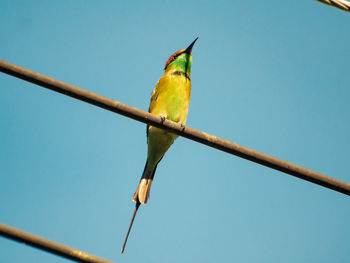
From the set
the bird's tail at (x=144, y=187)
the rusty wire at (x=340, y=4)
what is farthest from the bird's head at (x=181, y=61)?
the rusty wire at (x=340, y=4)

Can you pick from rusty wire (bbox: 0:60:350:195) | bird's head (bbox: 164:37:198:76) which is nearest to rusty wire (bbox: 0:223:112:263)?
rusty wire (bbox: 0:60:350:195)

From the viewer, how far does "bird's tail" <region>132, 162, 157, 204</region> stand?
2.77 m

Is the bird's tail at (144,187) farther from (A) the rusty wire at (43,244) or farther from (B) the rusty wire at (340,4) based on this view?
(B) the rusty wire at (340,4)

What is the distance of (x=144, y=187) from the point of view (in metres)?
2.99

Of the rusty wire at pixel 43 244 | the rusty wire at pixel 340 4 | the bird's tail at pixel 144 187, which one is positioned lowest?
the rusty wire at pixel 43 244

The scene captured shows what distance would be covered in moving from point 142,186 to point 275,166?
1.74 metres

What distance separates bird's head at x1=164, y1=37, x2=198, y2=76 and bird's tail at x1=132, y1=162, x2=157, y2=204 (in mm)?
1236

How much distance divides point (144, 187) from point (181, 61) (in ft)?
5.70

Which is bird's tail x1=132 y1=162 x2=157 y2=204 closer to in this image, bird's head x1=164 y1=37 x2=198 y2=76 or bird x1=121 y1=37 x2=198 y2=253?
bird x1=121 y1=37 x2=198 y2=253

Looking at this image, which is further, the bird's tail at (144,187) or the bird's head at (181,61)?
the bird's head at (181,61)

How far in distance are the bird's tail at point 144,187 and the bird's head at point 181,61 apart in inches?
48.7

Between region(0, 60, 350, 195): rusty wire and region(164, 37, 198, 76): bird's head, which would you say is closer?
region(0, 60, 350, 195): rusty wire

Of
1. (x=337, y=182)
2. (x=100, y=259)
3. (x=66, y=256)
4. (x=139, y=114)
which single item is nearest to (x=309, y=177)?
(x=337, y=182)

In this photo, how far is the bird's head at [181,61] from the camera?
13.2 feet
